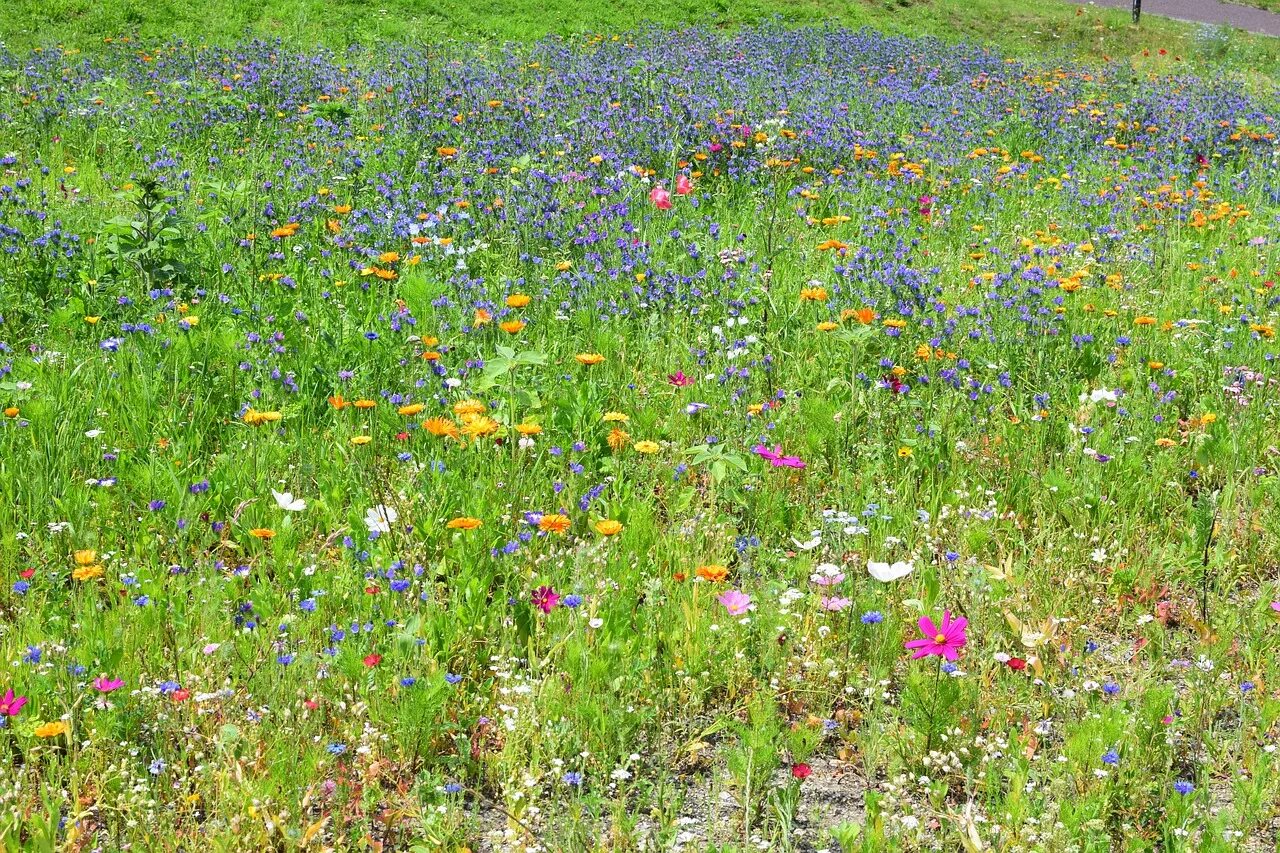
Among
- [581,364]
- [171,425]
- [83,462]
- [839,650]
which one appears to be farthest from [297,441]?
[839,650]

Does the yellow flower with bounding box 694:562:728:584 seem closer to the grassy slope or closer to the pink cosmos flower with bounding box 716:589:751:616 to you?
→ the pink cosmos flower with bounding box 716:589:751:616

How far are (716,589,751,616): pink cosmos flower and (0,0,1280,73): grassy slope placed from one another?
12.4 metres

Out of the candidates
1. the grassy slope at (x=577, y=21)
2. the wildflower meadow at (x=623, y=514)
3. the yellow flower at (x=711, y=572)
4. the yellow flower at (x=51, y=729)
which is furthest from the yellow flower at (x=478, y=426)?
the grassy slope at (x=577, y=21)

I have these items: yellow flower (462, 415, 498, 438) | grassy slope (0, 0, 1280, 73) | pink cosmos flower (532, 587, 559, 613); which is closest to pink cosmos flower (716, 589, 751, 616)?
pink cosmos flower (532, 587, 559, 613)

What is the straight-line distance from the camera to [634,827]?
2.49 metres

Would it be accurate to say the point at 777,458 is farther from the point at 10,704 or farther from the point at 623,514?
the point at 10,704

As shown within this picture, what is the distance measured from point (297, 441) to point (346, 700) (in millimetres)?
1449

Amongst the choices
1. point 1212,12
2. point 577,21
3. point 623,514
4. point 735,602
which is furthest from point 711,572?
point 1212,12

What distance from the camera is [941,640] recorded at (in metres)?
2.69

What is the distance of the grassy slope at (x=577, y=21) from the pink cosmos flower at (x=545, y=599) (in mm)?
12121

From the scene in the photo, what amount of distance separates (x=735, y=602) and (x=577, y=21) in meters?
15.3

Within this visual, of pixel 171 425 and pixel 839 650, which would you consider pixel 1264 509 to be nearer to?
pixel 839 650

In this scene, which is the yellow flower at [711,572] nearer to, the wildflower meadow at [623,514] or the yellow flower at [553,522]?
the wildflower meadow at [623,514]

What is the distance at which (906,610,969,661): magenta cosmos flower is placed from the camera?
2.66m
